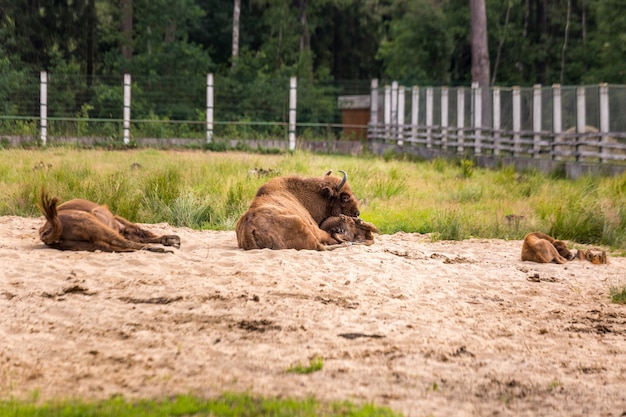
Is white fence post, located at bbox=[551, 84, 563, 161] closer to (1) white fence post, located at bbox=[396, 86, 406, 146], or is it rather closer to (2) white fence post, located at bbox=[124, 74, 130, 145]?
(1) white fence post, located at bbox=[396, 86, 406, 146]

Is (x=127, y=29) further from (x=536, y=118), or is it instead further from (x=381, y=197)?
(x=381, y=197)

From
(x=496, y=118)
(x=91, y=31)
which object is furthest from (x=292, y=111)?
(x=91, y=31)

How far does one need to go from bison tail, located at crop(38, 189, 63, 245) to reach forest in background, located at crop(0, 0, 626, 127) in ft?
75.3

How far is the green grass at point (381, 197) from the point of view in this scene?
1330 centimetres

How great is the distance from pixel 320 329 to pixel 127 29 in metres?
37.9

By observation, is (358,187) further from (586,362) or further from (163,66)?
(163,66)

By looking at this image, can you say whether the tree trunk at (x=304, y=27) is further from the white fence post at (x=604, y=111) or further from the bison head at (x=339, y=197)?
the bison head at (x=339, y=197)

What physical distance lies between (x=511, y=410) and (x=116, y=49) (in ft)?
132

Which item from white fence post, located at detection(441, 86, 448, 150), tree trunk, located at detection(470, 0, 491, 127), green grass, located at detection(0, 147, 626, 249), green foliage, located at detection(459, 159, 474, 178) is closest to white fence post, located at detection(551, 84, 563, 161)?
green foliage, located at detection(459, 159, 474, 178)

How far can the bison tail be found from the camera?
9.81 meters

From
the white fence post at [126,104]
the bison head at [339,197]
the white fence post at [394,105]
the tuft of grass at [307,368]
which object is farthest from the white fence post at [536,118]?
the tuft of grass at [307,368]

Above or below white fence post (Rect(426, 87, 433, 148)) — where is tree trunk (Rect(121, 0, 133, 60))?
above

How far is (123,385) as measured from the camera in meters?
5.87

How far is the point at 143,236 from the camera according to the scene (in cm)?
1088
